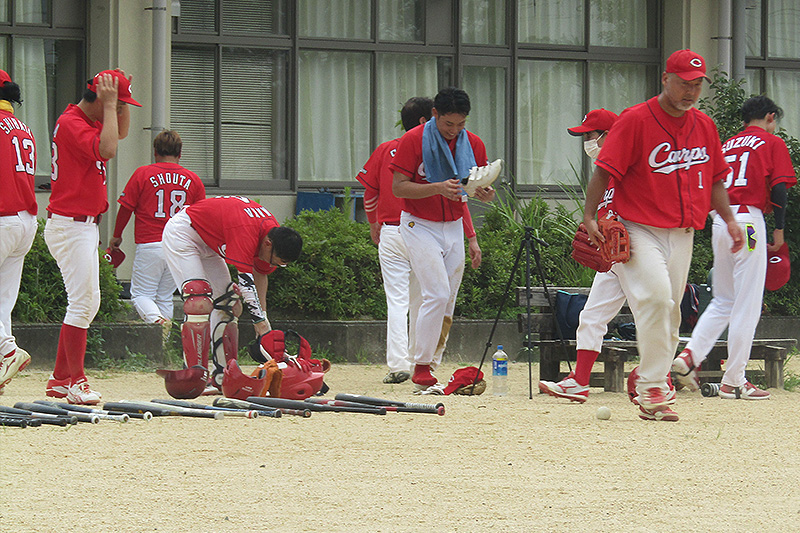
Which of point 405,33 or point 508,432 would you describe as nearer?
point 508,432

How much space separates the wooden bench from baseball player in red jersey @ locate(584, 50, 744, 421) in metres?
1.80

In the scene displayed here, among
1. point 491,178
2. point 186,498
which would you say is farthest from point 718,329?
point 186,498

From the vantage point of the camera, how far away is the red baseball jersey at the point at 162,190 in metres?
10.4

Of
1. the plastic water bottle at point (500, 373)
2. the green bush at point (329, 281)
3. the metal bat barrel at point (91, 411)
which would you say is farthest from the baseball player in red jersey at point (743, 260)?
the metal bat barrel at point (91, 411)

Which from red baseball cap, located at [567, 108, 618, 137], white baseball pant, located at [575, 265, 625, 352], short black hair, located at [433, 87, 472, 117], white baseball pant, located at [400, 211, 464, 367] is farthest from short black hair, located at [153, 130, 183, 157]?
white baseball pant, located at [575, 265, 625, 352]

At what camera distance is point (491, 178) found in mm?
8250

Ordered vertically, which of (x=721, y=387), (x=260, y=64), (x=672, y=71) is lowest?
(x=721, y=387)

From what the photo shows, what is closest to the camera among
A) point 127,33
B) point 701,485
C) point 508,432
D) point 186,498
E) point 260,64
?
point 186,498

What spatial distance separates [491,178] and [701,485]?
3246mm

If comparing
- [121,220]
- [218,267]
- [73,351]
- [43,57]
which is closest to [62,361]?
[73,351]

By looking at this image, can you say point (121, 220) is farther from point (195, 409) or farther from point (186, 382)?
point (195, 409)

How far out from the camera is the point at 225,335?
8.48 meters

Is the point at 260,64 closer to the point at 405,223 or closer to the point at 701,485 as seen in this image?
the point at 405,223

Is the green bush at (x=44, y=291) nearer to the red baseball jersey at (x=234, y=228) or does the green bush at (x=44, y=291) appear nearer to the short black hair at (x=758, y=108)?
the red baseball jersey at (x=234, y=228)
